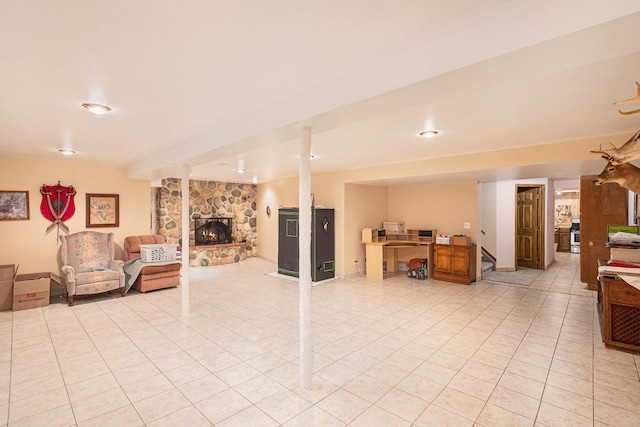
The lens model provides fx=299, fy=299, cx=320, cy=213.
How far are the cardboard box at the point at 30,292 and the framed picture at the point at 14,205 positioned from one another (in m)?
1.10

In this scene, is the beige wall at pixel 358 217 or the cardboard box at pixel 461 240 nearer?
the cardboard box at pixel 461 240

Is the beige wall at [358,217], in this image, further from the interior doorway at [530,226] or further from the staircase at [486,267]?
the interior doorway at [530,226]

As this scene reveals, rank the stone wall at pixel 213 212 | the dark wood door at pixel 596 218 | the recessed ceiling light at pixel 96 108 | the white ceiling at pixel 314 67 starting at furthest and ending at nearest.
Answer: the stone wall at pixel 213 212, the dark wood door at pixel 596 218, the recessed ceiling light at pixel 96 108, the white ceiling at pixel 314 67

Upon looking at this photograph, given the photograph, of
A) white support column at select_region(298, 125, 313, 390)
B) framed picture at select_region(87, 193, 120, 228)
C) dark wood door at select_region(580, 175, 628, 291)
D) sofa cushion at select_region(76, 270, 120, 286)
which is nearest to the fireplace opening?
framed picture at select_region(87, 193, 120, 228)

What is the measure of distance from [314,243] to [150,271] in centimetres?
321

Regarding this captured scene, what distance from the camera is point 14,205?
5211 mm

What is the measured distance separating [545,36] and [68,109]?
3646 millimetres

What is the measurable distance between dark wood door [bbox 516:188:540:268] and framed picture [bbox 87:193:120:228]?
9.55 meters

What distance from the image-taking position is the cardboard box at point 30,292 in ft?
15.0

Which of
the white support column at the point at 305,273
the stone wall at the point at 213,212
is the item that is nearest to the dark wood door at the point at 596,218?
the white support column at the point at 305,273

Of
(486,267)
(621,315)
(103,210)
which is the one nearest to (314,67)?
(621,315)

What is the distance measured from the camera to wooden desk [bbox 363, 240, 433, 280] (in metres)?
6.56

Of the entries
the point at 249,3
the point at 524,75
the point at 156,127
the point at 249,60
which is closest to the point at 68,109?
the point at 156,127

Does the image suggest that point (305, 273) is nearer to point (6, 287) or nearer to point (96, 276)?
point (96, 276)
